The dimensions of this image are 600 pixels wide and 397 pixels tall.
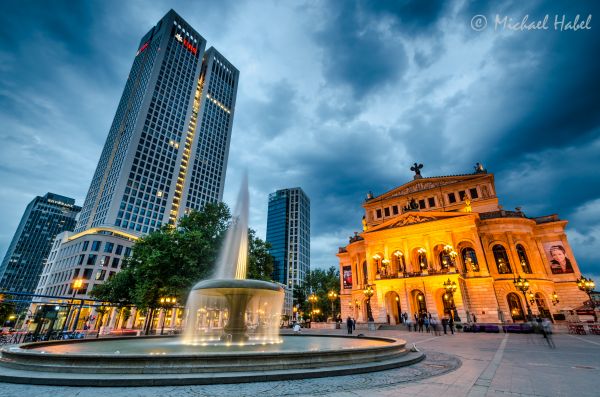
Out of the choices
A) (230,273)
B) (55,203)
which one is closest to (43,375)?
(230,273)

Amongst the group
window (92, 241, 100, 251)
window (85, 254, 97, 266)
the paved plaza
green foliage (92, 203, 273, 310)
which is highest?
window (92, 241, 100, 251)

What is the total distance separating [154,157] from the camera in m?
71.5

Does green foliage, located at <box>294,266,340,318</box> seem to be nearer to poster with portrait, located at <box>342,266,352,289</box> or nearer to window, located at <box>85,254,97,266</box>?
poster with portrait, located at <box>342,266,352,289</box>

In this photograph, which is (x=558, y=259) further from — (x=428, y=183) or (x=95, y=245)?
(x=95, y=245)

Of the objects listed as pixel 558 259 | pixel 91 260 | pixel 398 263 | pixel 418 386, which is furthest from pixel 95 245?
pixel 558 259

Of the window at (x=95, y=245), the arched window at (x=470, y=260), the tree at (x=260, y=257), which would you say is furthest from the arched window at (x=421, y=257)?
the window at (x=95, y=245)

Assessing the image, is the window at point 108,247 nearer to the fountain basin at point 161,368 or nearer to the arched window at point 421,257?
the fountain basin at point 161,368

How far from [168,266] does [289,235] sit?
96.8m

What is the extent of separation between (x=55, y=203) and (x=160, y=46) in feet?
322

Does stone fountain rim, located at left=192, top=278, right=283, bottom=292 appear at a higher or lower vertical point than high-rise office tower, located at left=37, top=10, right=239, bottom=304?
lower

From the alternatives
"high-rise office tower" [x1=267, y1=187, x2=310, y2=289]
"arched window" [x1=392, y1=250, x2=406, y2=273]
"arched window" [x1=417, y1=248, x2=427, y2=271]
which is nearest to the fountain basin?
"arched window" [x1=392, y1=250, x2=406, y2=273]

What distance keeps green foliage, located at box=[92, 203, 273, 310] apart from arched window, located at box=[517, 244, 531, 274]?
33.7m

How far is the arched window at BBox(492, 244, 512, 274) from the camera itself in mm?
34844

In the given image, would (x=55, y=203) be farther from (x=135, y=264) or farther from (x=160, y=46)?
(x=135, y=264)
